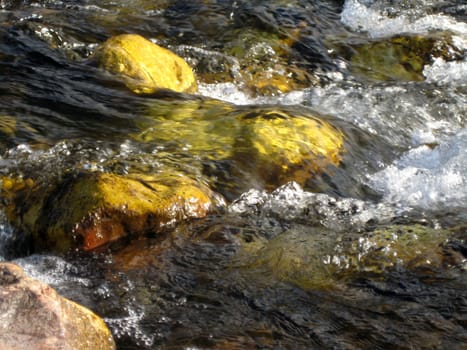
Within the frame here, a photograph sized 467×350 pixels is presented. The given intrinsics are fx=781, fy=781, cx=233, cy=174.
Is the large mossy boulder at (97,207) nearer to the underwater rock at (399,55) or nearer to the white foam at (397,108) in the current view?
the white foam at (397,108)

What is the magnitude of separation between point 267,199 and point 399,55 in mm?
4611

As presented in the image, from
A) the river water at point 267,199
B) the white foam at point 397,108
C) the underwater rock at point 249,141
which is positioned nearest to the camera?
the river water at point 267,199

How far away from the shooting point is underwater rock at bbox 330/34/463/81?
9.22 meters

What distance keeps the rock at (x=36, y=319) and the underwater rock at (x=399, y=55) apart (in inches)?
252

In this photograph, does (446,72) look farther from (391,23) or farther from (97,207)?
(97,207)

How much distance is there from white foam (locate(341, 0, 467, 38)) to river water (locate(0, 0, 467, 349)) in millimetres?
100

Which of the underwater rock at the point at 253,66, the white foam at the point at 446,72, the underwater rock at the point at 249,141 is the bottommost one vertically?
the underwater rock at the point at 253,66

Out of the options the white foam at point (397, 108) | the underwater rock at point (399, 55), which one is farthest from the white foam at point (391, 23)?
the white foam at point (397, 108)

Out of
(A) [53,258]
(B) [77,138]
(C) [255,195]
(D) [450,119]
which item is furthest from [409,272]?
(D) [450,119]

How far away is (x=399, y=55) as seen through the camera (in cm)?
951

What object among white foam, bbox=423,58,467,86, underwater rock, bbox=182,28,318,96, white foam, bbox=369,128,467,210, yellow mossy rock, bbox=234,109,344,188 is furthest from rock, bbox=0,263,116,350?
white foam, bbox=423,58,467,86

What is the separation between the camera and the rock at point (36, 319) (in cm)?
312

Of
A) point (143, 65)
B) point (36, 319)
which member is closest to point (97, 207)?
point (36, 319)

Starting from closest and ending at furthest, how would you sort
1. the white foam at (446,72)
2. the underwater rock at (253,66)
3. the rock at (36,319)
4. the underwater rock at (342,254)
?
the rock at (36,319) → the underwater rock at (342,254) → the underwater rock at (253,66) → the white foam at (446,72)
